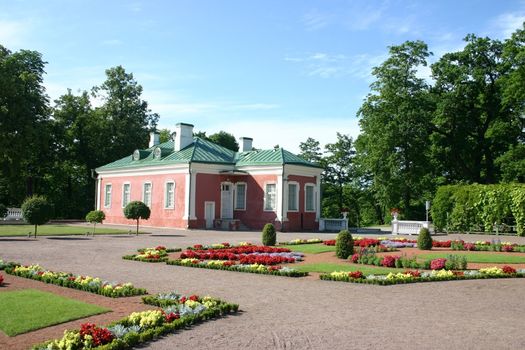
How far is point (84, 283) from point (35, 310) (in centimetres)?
234

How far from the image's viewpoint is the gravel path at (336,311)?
7.28 m

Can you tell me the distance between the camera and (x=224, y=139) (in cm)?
6806

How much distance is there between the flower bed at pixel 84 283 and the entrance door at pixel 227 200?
2715 cm

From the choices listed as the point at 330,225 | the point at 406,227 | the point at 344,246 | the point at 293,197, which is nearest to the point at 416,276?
the point at 344,246

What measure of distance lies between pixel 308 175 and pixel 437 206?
9.99 m

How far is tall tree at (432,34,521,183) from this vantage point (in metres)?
42.7

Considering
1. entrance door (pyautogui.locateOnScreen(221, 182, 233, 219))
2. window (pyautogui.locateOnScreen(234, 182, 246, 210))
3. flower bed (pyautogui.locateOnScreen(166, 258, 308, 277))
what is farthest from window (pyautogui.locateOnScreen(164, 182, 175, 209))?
flower bed (pyautogui.locateOnScreen(166, 258, 308, 277))

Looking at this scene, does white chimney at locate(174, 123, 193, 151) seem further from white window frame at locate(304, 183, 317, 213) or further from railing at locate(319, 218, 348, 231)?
railing at locate(319, 218, 348, 231)

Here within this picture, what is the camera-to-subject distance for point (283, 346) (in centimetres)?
701

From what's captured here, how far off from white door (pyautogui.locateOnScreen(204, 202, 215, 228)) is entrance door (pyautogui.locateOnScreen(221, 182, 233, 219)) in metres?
1.00

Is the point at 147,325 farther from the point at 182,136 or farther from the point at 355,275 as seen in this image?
the point at 182,136

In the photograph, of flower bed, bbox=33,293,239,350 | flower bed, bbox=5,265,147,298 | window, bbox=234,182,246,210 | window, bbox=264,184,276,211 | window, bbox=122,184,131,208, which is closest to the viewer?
flower bed, bbox=33,293,239,350

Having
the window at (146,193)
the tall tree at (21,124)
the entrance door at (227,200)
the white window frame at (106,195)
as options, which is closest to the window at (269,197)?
the entrance door at (227,200)

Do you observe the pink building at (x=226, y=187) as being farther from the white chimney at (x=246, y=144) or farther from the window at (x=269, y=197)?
the white chimney at (x=246, y=144)
